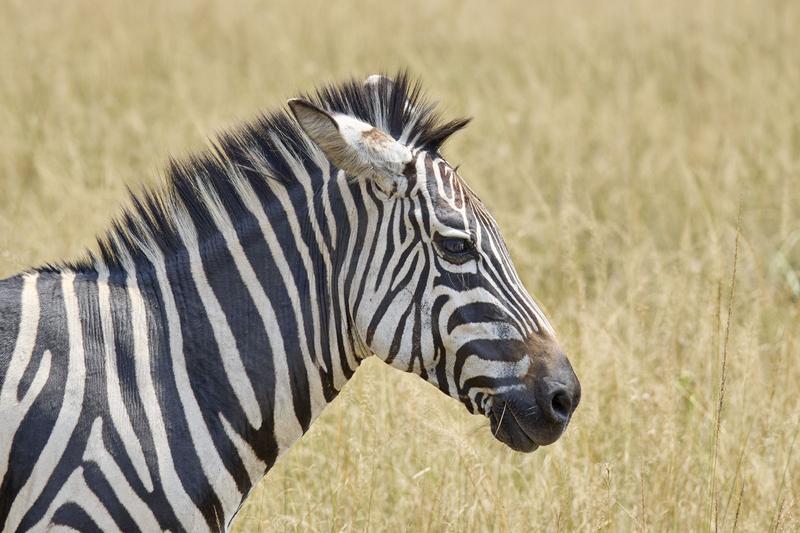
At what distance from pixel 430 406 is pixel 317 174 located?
1.48 metres

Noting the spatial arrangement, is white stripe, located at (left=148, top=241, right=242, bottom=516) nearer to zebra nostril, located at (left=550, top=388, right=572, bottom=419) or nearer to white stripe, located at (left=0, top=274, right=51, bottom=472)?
white stripe, located at (left=0, top=274, right=51, bottom=472)

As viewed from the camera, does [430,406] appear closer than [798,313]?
Yes

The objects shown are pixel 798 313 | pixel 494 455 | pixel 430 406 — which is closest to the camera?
pixel 430 406

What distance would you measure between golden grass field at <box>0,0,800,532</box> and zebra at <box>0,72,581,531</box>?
93 cm

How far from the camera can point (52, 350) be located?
→ 325 centimetres

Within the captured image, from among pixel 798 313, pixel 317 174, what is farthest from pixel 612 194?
pixel 317 174

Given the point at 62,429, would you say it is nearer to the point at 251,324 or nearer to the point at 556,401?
the point at 251,324

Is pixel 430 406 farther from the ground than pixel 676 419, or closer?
farther from the ground

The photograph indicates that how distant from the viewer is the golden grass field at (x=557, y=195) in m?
4.98

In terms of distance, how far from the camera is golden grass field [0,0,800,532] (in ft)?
16.3

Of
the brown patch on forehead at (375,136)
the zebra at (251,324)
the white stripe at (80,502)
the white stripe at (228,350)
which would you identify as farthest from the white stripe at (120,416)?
the brown patch on forehead at (375,136)

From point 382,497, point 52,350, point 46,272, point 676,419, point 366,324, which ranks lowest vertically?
Result: point 676,419

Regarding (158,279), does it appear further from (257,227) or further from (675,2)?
(675,2)

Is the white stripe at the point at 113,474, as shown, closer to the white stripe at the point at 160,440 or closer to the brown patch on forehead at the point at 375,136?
the white stripe at the point at 160,440
